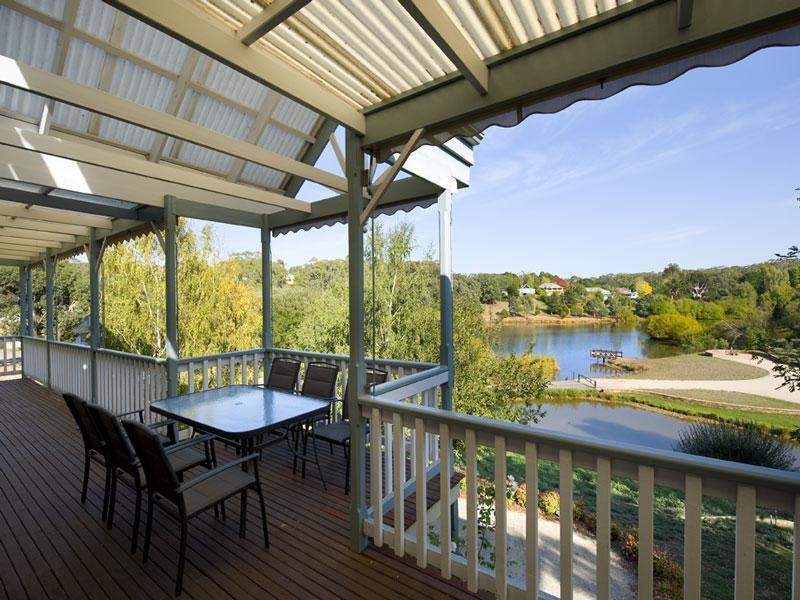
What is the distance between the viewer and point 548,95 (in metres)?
1.86

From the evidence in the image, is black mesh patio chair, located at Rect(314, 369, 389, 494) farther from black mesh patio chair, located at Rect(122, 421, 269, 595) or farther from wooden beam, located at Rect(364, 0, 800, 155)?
wooden beam, located at Rect(364, 0, 800, 155)

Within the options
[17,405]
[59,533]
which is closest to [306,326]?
[17,405]

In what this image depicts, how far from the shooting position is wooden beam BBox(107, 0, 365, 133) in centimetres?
146

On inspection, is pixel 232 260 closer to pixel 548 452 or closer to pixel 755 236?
pixel 548 452

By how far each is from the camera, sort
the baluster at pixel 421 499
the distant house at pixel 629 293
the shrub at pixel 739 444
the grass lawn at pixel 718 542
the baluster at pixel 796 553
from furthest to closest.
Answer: the distant house at pixel 629 293 → the shrub at pixel 739 444 → the grass lawn at pixel 718 542 → the baluster at pixel 421 499 → the baluster at pixel 796 553

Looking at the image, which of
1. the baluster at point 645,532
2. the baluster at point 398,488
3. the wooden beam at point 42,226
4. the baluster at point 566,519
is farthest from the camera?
the wooden beam at point 42,226

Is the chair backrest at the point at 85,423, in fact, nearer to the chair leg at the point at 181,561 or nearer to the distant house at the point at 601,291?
the chair leg at the point at 181,561

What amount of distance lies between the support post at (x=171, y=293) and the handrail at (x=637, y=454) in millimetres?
3542

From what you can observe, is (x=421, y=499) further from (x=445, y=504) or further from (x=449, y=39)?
(x=449, y=39)

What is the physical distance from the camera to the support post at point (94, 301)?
5.71m

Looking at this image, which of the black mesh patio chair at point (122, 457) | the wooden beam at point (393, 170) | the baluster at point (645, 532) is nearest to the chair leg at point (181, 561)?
the black mesh patio chair at point (122, 457)

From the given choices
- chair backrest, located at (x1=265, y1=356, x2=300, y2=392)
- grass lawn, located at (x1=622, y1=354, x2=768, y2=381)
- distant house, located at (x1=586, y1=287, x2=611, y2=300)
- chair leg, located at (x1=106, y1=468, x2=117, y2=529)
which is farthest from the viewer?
distant house, located at (x1=586, y1=287, x2=611, y2=300)

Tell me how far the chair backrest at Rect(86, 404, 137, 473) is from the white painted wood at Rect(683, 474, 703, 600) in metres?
2.99

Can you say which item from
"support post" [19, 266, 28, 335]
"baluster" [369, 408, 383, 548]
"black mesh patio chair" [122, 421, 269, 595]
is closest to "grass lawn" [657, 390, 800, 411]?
"baluster" [369, 408, 383, 548]
